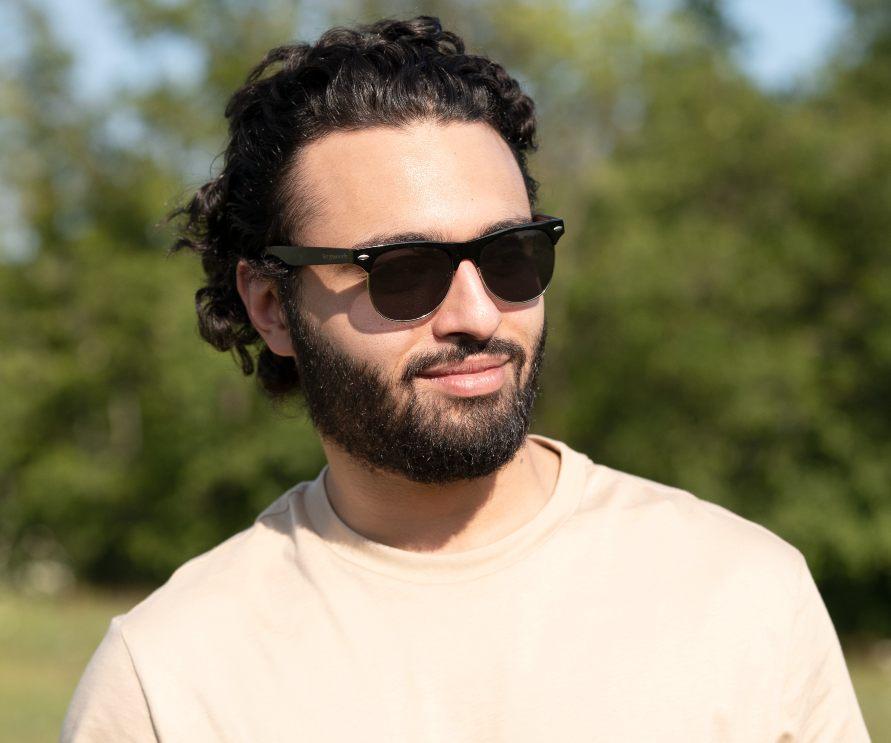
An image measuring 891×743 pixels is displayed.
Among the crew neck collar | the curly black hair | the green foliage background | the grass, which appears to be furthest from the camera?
the green foliage background

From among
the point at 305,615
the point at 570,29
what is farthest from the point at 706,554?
the point at 570,29

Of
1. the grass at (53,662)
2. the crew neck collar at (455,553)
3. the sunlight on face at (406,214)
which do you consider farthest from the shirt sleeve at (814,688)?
the grass at (53,662)

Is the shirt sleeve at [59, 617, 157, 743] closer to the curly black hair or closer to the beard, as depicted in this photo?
the beard

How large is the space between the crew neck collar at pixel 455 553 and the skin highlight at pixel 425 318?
0.14ft

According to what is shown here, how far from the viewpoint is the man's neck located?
188cm

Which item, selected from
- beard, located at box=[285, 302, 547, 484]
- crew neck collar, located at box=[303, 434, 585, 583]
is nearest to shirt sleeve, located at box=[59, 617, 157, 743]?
crew neck collar, located at box=[303, 434, 585, 583]

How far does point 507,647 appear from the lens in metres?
1.70

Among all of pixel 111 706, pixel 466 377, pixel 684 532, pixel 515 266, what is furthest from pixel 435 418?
pixel 111 706

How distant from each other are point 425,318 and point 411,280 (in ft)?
0.24

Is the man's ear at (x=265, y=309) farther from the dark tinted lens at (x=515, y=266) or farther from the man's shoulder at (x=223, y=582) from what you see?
the dark tinted lens at (x=515, y=266)

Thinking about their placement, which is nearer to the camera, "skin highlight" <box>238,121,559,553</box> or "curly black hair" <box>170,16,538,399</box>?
"skin highlight" <box>238,121,559,553</box>

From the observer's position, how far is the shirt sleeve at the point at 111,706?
1728mm

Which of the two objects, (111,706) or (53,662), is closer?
(111,706)

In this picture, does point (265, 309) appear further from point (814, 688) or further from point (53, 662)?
point (53, 662)
